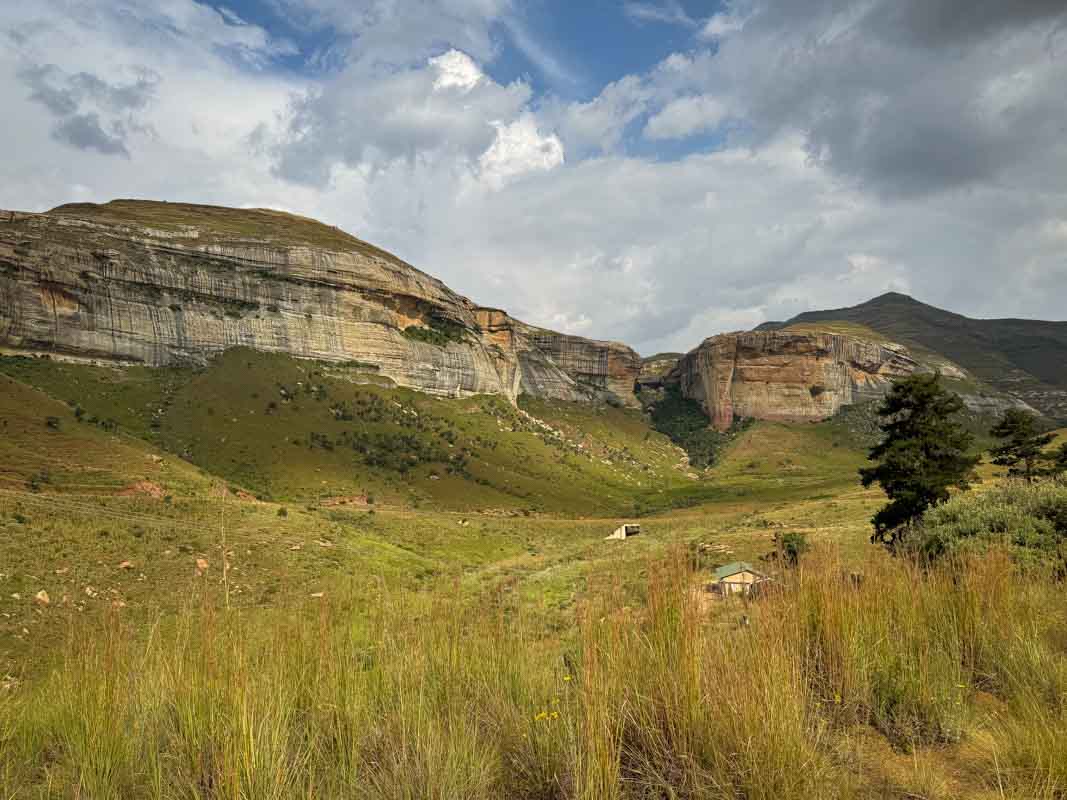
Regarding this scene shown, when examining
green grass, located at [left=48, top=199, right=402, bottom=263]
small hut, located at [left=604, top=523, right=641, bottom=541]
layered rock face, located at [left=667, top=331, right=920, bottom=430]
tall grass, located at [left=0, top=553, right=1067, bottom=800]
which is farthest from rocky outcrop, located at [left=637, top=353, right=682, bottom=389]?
tall grass, located at [left=0, top=553, right=1067, bottom=800]

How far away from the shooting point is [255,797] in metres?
2.22

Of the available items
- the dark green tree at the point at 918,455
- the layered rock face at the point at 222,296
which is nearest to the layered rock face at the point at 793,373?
the layered rock face at the point at 222,296

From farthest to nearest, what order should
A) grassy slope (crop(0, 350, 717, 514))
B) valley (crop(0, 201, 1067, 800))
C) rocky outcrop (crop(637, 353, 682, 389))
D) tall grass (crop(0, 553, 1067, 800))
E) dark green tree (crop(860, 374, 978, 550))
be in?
1. rocky outcrop (crop(637, 353, 682, 389))
2. grassy slope (crop(0, 350, 717, 514))
3. dark green tree (crop(860, 374, 978, 550))
4. valley (crop(0, 201, 1067, 800))
5. tall grass (crop(0, 553, 1067, 800))

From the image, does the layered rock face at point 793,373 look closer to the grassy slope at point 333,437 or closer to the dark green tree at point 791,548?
the grassy slope at point 333,437

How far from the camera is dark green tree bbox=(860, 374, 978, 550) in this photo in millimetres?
17938

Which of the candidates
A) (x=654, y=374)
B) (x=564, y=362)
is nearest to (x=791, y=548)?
(x=564, y=362)

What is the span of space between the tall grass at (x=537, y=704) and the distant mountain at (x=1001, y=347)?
158 meters

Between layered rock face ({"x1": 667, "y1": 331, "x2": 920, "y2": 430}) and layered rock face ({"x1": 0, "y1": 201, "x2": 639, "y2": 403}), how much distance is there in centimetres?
4603

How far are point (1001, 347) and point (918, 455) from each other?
203 m

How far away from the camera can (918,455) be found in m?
18.5

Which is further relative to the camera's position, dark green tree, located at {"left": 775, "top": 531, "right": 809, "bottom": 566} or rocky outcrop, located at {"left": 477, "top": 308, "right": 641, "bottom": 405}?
rocky outcrop, located at {"left": 477, "top": 308, "right": 641, "bottom": 405}

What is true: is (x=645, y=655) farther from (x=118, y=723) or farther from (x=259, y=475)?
(x=259, y=475)

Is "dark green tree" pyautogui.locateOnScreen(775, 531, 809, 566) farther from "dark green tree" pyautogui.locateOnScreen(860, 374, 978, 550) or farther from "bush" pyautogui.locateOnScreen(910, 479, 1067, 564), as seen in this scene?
"dark green tree" pyautogui.locateOnScreen(860, 374, 978, 550)

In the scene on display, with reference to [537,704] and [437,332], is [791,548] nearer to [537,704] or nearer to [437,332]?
[537,704]
